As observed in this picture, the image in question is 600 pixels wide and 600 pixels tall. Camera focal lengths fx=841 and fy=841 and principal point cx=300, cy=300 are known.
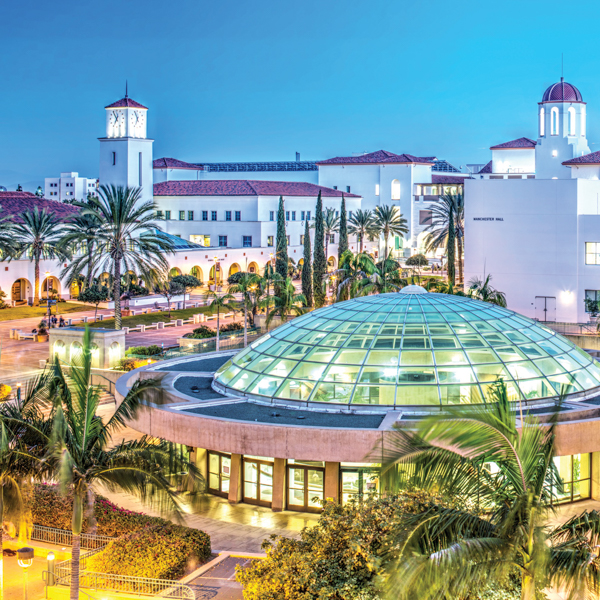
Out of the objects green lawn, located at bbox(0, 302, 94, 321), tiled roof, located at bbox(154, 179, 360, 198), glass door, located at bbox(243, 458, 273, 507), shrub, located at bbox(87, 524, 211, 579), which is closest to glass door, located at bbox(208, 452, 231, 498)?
glass door, located at bbox(243, 458, 273, 507)

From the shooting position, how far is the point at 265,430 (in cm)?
2000

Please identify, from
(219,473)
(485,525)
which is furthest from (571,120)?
(485,525)

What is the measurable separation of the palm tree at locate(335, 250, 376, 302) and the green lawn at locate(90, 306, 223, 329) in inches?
513

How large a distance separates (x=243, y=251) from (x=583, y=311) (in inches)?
1793

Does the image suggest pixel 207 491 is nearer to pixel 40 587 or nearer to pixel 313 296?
pixel 40 587

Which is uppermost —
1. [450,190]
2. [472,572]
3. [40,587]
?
[450,190]

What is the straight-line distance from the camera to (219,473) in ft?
74.4

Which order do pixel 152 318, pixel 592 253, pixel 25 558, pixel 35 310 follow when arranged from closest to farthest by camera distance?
pixel 25 558 < pixel 592 253 < pixel 152 318 < pixel 35 310

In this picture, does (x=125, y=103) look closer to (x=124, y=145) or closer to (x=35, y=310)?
(x=124, y=145)

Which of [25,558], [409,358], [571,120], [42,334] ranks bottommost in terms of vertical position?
[25,558]

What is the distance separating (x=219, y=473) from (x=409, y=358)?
598cm

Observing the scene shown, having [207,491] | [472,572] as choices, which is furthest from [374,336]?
[472,572]

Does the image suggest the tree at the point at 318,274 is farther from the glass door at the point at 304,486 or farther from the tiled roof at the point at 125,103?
the glass door at the point at 304,486

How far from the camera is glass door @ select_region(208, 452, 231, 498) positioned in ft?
73.8
